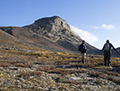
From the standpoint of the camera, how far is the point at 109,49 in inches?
468

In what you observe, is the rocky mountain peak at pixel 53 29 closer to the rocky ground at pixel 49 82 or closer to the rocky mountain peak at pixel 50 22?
the rocky mountain peak at pixel 50 22

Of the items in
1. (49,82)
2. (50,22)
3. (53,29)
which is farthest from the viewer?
(50,22)

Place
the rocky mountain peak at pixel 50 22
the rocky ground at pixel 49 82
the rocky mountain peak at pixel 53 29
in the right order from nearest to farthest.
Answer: the rocky ground at pixel 49 82 → the rocky mountain peak at pixel 53 29 → the rocky mountain peak at pixel 50 22

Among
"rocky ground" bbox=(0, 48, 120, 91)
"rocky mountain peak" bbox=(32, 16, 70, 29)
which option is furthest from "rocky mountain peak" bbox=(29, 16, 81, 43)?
"rocky ground" bbox=(0, 48, 120, 91)

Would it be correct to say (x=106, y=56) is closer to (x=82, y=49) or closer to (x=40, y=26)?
(x=82, y=49)

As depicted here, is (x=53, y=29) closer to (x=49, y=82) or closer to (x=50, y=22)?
(x=50, y=22)

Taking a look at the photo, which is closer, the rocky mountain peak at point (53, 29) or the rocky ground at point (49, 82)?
the rocky ground at point (49, 82)

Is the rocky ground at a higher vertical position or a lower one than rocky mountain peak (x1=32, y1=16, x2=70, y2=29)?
lower

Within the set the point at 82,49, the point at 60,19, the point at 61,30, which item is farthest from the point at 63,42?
the point at 82,49

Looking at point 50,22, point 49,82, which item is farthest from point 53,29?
point 49,82

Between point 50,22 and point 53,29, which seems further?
point 50,22

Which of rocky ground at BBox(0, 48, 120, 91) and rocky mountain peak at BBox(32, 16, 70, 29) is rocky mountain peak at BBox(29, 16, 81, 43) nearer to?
rocky mountain peak at BBox(32, 16, 70, 29)

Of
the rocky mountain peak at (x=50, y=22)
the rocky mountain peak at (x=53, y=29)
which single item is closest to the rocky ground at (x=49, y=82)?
the rocky mountain peak at (x=53, y=29)

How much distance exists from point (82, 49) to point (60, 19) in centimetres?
10652
